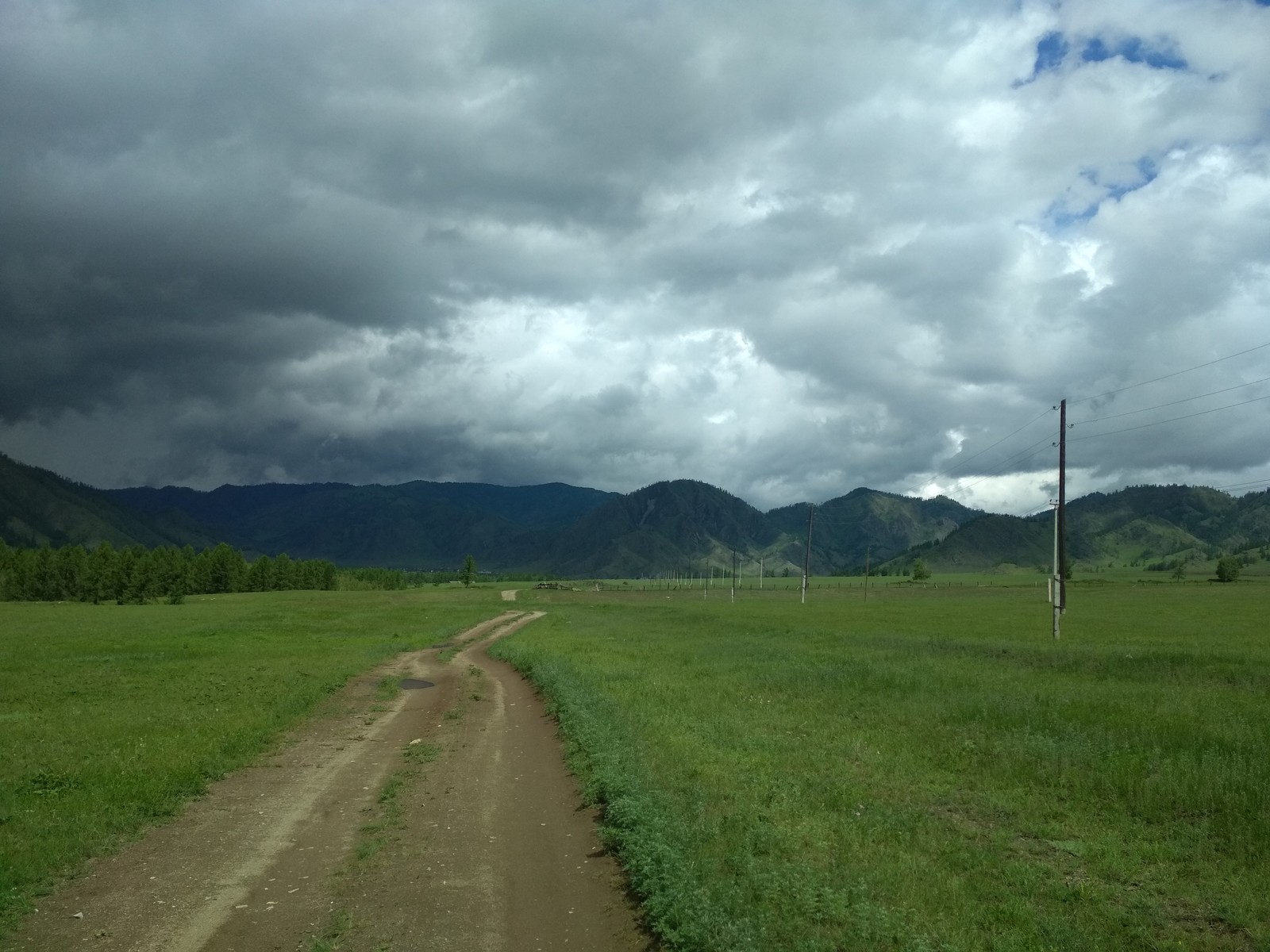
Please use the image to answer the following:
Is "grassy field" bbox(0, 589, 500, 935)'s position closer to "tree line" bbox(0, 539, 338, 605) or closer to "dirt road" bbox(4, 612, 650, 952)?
"dirt road" bbox(4, 612, 650, 952)

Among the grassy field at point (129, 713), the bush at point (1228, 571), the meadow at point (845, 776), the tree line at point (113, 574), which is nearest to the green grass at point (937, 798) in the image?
the meadow at point (845, 776)

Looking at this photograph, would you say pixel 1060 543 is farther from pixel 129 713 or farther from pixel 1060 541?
pixel 129 713

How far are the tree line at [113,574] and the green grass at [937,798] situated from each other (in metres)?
129

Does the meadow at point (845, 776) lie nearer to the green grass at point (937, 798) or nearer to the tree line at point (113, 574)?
the green grass at point (937, 798)

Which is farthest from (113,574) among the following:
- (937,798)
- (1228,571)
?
(1228,571)

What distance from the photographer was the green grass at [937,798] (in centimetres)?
951

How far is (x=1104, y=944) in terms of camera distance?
30.0 feet

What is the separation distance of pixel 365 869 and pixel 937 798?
9711mm

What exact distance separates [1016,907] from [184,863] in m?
10.8

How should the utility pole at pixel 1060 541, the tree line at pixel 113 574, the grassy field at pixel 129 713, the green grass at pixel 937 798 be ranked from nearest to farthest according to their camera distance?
the green grass at pixel 937 798 < the grassy field at pixel 129 713 < the utility pole at pixel 1060 541 < the tree line at pixel 113 574

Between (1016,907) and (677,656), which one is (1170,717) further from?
(677,656)

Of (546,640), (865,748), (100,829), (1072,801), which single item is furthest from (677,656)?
(100,829)

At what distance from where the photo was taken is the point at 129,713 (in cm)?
2369

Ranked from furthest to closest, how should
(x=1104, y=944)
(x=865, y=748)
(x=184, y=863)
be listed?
1. (x=865, y=748)
2. (x=184, y=863)
3. (x=1104, y=944)
